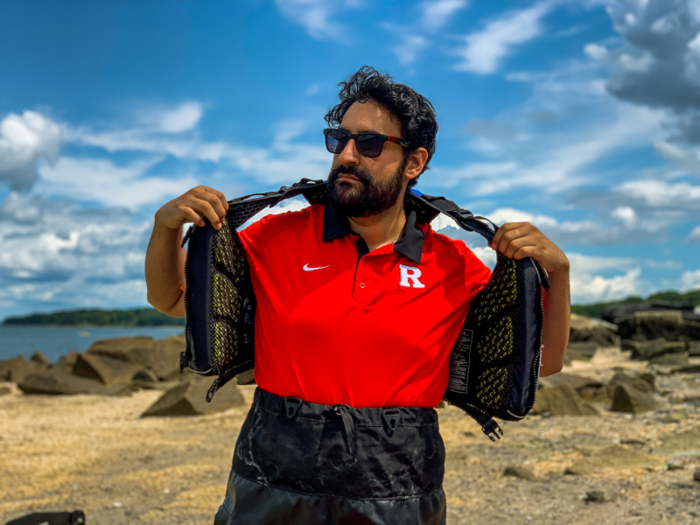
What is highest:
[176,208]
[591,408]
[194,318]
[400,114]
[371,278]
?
[400,114]

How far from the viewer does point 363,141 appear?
294 centimetres

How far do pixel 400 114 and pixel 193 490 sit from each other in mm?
4811

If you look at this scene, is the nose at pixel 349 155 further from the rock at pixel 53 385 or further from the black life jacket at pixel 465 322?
the rock at pixel 53 385

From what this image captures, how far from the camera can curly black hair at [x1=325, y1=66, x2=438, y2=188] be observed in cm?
305

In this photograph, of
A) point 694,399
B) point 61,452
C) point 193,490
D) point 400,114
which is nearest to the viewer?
point 400,114

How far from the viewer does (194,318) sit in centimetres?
274

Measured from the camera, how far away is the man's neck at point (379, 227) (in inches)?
117

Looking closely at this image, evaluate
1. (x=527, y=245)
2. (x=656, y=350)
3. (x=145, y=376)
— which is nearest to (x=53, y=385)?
(x=145, y=376)

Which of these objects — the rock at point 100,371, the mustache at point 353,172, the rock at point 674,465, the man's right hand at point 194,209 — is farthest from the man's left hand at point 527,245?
the rock at point 100,371

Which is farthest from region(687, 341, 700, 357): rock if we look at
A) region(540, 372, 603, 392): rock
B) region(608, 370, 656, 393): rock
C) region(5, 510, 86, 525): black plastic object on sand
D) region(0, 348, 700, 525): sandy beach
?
region(5, 510, 86, 525): black plastic object on sand

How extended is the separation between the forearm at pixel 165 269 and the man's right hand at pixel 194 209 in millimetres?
85

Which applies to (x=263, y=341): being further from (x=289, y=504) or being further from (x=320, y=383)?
(x=289, y=504)

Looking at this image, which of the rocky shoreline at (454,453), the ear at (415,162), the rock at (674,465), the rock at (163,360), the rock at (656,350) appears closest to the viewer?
the ear at (415,162)

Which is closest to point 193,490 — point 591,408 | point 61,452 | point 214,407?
point 61,452
